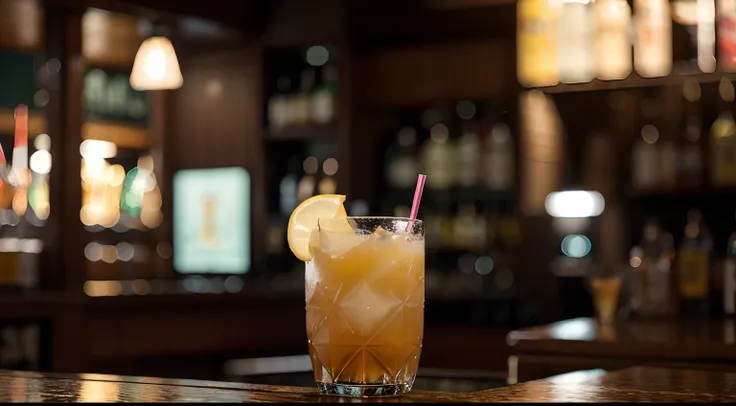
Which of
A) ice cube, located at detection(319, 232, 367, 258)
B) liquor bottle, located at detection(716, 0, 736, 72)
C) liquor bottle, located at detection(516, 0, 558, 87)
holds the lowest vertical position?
ice cube, located at detection(319, 232, 367, 258)

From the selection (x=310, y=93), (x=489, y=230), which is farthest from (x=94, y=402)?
(x=310, y=93)

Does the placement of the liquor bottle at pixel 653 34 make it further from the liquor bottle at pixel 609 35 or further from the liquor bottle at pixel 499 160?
the liquor bottle at pixel 499 160

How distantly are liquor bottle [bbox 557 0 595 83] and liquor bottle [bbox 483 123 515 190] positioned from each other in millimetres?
1021

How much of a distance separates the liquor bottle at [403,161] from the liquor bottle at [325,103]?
0.39 meters

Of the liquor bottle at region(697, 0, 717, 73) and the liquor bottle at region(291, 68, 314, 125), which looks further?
the liquor bottle at region(291, 68, 314, 125)

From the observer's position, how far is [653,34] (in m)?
3.89

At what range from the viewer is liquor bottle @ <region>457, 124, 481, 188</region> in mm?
5480

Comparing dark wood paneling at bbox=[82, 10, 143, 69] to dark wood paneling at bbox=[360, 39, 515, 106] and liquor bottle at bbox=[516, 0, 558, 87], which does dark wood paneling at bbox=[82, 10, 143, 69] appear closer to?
dark wood paneling at bbox=[360, 39, 515, 106]

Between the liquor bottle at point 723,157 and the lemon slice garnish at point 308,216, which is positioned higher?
the liquor bottle at point 723,157

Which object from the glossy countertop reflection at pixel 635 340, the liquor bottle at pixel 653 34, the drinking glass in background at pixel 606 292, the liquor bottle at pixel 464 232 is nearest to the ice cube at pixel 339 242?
the glossy countertop reflection at pixel 635 340

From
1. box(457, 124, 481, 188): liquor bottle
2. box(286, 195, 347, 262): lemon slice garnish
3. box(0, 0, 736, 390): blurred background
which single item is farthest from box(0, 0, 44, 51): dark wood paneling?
box(286, 195, 347, 262): lemon slice garnish

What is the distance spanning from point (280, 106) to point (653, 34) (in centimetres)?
262

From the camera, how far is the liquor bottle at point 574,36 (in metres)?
4.12

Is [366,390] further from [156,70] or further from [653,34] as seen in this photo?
[156,70]
